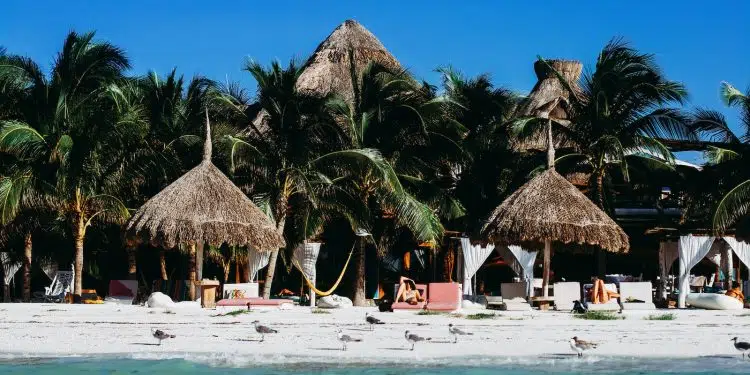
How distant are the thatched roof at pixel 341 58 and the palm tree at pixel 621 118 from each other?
584 cm

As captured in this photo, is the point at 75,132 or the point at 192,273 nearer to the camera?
the point at 192,273

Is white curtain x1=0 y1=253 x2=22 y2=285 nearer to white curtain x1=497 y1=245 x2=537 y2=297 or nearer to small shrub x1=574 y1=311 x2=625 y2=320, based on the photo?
white curtain x1=497 y1=245 x2=537 y2=297

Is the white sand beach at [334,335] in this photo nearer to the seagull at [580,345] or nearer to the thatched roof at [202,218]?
the seagull at [580,345]

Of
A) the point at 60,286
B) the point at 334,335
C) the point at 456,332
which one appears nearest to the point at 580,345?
the point at 456,332

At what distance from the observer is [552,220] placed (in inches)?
705

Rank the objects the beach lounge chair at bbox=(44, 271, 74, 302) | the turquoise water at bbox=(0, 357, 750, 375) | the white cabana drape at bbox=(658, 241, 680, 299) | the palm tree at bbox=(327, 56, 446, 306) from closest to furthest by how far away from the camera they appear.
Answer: the turquoise water at bbox=(0, 357, 750, 375) < the palm tree at bbox=(327, 56, 446, 306) < the white cabana drape at bbox=(658, 241, 680, 299) < the beach lounge chair at bbox=(44, 271, 74, 302)

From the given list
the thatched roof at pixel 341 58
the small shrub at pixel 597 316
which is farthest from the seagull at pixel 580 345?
the thatched roof at pixel 341 58

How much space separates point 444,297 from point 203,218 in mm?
3897

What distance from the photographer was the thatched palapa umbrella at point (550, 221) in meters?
17.9

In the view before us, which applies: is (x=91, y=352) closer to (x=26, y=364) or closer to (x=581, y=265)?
(x=26, y=364)

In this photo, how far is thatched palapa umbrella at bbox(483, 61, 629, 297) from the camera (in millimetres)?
17859

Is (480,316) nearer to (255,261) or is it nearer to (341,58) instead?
(255,261)

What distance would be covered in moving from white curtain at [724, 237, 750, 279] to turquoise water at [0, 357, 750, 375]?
826cm

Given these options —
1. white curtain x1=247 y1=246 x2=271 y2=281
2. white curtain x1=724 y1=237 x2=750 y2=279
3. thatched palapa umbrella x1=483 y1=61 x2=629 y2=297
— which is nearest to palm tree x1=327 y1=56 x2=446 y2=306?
white curtain x1=247 y1=246 x2=271 y2=281
